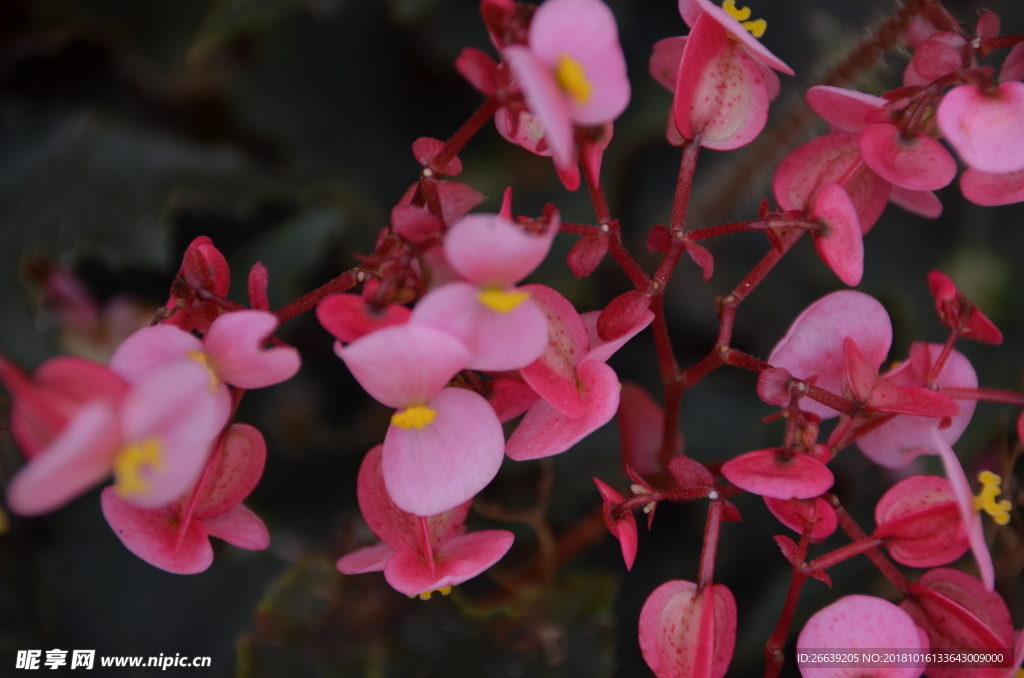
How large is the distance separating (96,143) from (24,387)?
1.86ft

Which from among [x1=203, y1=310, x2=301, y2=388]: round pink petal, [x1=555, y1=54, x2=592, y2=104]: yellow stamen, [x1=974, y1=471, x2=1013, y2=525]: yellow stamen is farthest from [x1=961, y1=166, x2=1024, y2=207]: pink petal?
[x1=203, y1=310, x2=301, y2=388]: round pink petal

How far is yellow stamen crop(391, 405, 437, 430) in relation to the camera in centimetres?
36

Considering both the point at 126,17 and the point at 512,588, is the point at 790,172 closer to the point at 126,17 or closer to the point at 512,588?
the point at 512,588

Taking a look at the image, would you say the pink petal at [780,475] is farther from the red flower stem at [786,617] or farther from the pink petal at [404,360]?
the pink petal at [404,360]

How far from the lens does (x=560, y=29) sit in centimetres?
32

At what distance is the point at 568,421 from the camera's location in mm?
389

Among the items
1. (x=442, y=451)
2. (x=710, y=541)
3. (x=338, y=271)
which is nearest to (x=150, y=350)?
(x=442, y=451)

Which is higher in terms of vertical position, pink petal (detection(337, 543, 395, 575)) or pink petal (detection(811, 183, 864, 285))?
pink petal (detection(811, 183, 864, 285))

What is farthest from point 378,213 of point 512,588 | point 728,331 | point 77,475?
point 77,475

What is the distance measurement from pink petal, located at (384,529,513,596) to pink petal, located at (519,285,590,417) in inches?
3.4

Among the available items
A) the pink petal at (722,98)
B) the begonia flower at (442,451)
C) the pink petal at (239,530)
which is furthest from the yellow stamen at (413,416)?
the pink petal at (722,98)

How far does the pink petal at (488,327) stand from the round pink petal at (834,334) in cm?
18

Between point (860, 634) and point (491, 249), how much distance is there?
0.28 meters

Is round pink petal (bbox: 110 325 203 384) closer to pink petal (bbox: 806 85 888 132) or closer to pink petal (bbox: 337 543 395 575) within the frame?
pink petal (bbox: 337 543 395 575)
